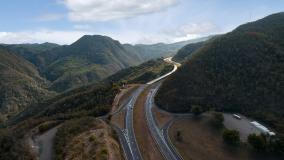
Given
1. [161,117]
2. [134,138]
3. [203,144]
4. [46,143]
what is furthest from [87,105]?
[203,144]

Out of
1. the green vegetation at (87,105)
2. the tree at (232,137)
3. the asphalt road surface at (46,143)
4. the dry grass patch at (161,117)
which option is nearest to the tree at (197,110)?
the dry grass patch at (161,117)

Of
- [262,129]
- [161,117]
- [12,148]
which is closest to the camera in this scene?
[12,148]

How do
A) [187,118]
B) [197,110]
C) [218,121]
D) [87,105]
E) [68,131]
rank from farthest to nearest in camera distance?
1. [87,105]
2. [187,118]
3. [197,110]
4. [218,121]
5. [68,131]

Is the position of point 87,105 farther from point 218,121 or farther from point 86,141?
point 218,121

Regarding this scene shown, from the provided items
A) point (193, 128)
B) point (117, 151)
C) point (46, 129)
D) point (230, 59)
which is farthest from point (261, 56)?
point (46, 129)

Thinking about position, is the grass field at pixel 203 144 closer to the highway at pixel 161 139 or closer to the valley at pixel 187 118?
the valley at pixel 187 118

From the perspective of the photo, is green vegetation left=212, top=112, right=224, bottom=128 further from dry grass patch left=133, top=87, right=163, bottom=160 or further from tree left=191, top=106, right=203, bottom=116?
dry grass patch left=133, top=87, right=163, bottom=160

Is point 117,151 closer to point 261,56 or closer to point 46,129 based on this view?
point 46,129

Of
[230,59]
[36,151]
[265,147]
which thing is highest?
[230,59]

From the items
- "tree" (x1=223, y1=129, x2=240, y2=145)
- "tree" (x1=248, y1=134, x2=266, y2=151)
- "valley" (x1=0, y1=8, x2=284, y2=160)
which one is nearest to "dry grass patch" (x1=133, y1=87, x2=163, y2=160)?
"valley" (x1=0, y1=8, x2=284, y2=160)
